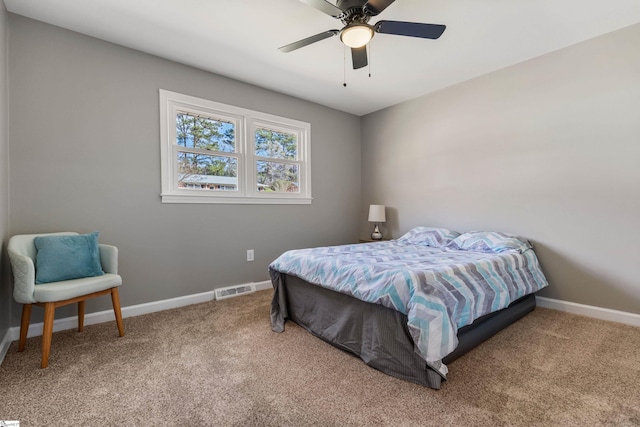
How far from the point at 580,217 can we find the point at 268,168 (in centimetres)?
334

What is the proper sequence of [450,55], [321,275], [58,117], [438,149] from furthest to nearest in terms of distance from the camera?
[438,149] < [450,55] < [58,117] < [321,275]

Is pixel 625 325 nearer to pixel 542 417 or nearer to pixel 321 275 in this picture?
pixel 542 417

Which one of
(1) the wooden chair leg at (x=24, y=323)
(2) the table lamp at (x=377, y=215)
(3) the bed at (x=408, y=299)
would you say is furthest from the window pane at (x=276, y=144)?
(1) the wooden chair leg at (x=24, y=323)

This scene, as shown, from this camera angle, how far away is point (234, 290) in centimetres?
329

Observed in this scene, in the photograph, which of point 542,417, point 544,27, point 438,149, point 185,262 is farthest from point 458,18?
point 185,262

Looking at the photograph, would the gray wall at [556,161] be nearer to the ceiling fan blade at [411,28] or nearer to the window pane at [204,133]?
the ceiling fan blade at [411,28]

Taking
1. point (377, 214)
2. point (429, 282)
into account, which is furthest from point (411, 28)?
point (377, 214)

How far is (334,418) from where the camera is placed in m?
1.36

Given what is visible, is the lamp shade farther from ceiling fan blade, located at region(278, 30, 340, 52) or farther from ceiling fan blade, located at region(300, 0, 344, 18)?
ceiling fan blade, located at region(300, 0, 344, 18)

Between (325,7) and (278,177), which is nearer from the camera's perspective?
(325,7)

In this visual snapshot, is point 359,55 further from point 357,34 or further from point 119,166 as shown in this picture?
point 119,166

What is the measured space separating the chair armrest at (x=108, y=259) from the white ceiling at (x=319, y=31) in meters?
1.85

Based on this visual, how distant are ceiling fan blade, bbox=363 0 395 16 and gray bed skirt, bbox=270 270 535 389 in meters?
1.87

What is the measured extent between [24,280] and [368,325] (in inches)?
87.4
